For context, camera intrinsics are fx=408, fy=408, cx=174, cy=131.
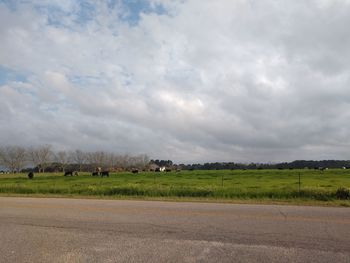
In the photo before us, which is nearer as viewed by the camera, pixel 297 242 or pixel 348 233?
pixel 297 242

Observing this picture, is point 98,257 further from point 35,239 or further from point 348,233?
point 348,233

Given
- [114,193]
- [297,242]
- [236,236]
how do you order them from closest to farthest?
1. [297,242]
2. [236,236]
3. [114,193]

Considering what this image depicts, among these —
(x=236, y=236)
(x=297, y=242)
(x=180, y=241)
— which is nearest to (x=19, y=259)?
(x=180, y=241)

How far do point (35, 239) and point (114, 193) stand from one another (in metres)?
15.1

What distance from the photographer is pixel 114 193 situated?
24.1 metres

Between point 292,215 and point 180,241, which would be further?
point 292,215

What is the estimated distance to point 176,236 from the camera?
9070 mm

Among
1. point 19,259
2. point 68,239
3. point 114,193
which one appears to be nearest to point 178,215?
point 68,239

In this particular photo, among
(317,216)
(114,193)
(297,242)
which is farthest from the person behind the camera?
(114,193)

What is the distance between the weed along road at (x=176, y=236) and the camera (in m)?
7.39

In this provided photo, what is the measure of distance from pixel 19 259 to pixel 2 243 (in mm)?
1610

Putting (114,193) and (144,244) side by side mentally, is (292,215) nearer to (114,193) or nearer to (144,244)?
(144,244)

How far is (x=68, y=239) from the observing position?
902 centimetres

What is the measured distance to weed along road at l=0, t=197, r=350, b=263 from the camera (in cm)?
739
